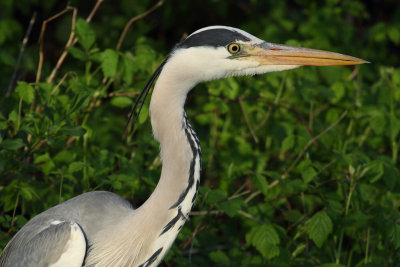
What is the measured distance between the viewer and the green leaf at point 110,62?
3211 mm

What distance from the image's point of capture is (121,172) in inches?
123

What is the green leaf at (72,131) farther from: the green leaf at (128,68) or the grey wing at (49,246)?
the green leaf at (128,68)

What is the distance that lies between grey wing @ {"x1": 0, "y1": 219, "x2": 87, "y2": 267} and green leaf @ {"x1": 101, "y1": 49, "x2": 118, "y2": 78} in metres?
0.95

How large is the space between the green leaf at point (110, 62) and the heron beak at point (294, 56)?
36.9 inches

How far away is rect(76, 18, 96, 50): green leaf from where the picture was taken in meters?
3.22

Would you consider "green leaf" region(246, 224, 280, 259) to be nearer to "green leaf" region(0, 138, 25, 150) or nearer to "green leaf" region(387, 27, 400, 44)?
"green leaf" region(0, 138, 25, 150)

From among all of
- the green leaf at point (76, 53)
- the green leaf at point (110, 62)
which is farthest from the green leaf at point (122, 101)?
the green leaf at point (76, 53)

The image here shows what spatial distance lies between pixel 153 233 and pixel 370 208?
4.41 feet

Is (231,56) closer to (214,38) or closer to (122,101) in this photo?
(214,38)

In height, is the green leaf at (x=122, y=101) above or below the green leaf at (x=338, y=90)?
above

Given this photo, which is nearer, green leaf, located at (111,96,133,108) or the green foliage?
the green foliage

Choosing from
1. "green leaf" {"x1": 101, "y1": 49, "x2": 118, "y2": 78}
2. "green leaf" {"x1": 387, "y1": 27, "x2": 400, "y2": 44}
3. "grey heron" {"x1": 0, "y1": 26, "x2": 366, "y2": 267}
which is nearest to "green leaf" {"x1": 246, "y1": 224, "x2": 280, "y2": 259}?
"grey heron" {"x1": 0, "y1": 26, "x2": 366, "y2": 267}

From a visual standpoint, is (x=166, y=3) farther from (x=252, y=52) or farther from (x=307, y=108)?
(x=252, y=52)

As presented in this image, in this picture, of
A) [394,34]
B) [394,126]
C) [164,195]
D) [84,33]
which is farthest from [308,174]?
[394,34]
